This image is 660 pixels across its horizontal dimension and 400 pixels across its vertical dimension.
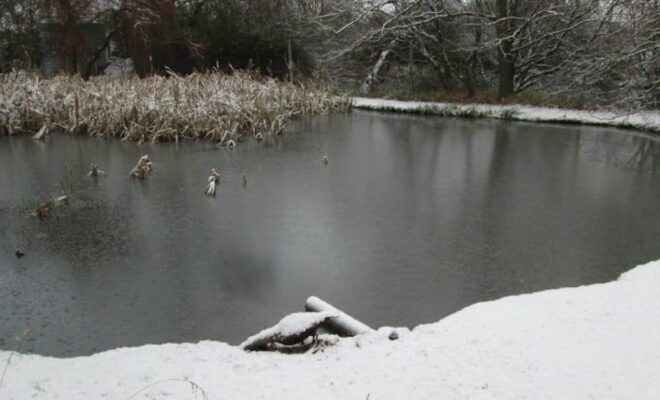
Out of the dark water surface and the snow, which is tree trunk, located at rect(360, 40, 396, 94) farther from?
the snow

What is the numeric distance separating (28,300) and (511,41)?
40.7 feet

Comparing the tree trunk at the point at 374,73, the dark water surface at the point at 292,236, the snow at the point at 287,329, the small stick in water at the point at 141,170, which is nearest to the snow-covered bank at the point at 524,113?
the tree trunk at the point at 374,73

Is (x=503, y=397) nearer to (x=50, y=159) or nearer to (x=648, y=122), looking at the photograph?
(x=50, y=159)

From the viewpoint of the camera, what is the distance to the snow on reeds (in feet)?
27.6

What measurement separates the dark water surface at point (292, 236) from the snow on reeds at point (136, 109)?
780 mm

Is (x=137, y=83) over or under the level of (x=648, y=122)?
over

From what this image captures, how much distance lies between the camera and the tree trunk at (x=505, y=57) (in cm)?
1308

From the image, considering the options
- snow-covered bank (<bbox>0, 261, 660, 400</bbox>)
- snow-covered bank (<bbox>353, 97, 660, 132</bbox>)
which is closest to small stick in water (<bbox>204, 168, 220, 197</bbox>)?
snow-covered bank (<bbox>0, 261, 660, 400</bbox>)

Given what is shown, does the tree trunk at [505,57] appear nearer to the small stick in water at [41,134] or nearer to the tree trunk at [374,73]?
the tree trunk at [374,73]

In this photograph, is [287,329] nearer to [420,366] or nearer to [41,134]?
[420,366]

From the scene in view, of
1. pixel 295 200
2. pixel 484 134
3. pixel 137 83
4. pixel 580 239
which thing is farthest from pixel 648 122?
pixel 137 83

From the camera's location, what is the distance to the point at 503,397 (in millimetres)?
2174

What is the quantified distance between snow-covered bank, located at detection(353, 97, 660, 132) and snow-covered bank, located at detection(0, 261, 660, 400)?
27.3ft

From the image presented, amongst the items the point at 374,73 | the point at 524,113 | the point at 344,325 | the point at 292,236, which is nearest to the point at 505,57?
the point at 524,113
